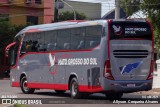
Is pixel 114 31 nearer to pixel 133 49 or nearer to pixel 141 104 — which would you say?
pixel 133 49

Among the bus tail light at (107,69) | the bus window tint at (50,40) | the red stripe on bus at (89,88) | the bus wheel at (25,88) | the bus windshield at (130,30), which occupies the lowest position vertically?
the bus wheel at (25,88)

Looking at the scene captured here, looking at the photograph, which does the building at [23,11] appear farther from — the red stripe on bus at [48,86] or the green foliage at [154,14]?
the red stripe on bus at [48,86]

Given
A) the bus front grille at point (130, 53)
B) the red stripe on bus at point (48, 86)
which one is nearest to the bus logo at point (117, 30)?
the bus front grille at point (130, 53)

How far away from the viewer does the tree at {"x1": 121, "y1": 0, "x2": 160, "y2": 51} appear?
32531 mm

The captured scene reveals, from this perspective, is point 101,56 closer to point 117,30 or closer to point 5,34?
point 117,30

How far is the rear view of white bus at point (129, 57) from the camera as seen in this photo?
19.4 m

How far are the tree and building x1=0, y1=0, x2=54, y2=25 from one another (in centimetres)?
2611

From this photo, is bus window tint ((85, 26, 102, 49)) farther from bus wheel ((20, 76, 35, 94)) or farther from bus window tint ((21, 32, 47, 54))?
bus wheel ((20, 76, 35, 94))

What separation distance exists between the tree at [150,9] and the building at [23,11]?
2611 centimetres

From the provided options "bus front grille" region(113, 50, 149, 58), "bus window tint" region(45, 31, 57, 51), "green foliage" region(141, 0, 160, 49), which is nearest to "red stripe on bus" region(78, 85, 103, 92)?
"bus front grille" region(113, 50, 149, 58)

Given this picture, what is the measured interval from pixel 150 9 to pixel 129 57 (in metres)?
13.9

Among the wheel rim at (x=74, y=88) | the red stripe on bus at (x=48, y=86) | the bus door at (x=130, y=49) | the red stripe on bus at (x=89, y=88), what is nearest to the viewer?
the bus door at (x=130, y=49)

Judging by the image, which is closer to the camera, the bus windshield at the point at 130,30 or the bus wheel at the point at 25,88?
the bus windshield at the point at 130,30

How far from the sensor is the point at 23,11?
60469 mm
